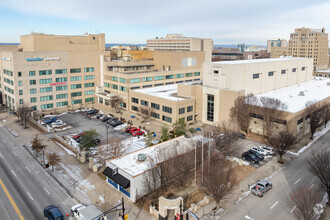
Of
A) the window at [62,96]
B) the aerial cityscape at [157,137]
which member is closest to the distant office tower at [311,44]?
the aerial cityscape at [157,137]

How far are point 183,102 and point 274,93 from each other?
25171mm

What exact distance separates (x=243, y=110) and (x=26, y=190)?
40.2 m

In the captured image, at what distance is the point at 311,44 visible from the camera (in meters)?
150

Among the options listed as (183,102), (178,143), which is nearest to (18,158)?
(178,143)

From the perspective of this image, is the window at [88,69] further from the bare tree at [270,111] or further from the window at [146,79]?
the bare tree at [270,111]

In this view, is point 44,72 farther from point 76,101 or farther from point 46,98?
point 76,101

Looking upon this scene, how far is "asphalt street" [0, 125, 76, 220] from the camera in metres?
30.4

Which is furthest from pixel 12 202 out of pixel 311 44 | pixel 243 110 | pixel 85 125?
pixel 311 44

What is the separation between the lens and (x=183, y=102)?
62094 millimetres

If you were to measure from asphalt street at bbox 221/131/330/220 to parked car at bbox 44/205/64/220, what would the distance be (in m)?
17.6

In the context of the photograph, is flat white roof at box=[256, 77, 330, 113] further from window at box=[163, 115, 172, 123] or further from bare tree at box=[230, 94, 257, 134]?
window at box=[163, 115, 172, 123]

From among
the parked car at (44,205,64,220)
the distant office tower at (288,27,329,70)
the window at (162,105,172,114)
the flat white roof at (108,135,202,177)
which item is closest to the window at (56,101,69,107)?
the window at (162,105,172,114)

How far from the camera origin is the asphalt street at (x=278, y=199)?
2948cm

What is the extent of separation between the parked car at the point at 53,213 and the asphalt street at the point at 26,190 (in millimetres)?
1247
